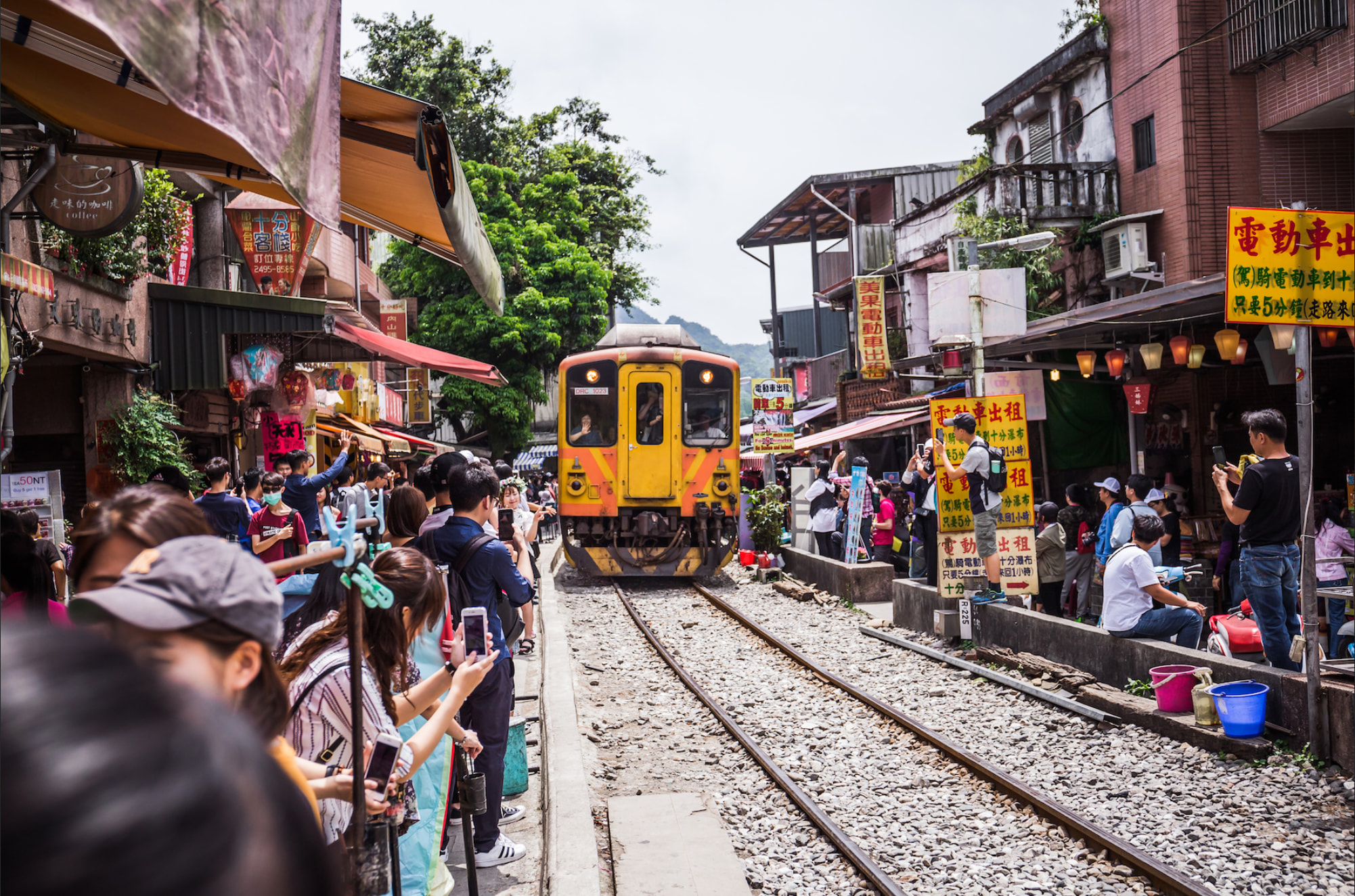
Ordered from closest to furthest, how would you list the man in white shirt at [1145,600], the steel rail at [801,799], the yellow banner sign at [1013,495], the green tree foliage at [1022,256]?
the steel rail at [801,799], the man in white shirt at [1145,600], the yellow banner sign at [1013,495], the green tree foliage at [1022,256]

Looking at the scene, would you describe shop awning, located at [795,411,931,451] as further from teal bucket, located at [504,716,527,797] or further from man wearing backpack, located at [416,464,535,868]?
man wearing backpack, located at [416,464,535,868]

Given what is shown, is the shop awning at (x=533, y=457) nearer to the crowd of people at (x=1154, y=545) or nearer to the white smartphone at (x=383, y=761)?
the crowd of people at (x=1154, y=545)

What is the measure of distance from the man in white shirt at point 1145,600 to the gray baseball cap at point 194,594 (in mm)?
6708

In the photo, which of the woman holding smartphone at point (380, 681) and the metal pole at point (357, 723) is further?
the woman holding smartphone at point (380, 681)

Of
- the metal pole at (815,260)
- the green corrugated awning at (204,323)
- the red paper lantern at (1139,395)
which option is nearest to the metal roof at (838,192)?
the metal pole at (815,260)

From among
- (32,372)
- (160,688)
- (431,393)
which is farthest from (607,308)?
(160,688)

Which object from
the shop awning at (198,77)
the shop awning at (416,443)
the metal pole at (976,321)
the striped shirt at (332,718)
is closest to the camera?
the shop awning at (198,77)

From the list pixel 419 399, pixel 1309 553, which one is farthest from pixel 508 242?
pixel 1309 553

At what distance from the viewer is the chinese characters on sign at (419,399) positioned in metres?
23.0

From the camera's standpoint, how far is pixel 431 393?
26828 millimetres

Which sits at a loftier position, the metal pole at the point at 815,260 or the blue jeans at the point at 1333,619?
the metal pole at the point at 815,260

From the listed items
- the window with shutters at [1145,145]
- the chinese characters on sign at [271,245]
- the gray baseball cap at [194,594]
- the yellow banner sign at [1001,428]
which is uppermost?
the window with shutters at [1145,145]

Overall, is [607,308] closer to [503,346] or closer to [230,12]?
[503,346]

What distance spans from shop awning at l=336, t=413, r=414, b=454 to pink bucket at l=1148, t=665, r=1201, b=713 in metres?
13.5
